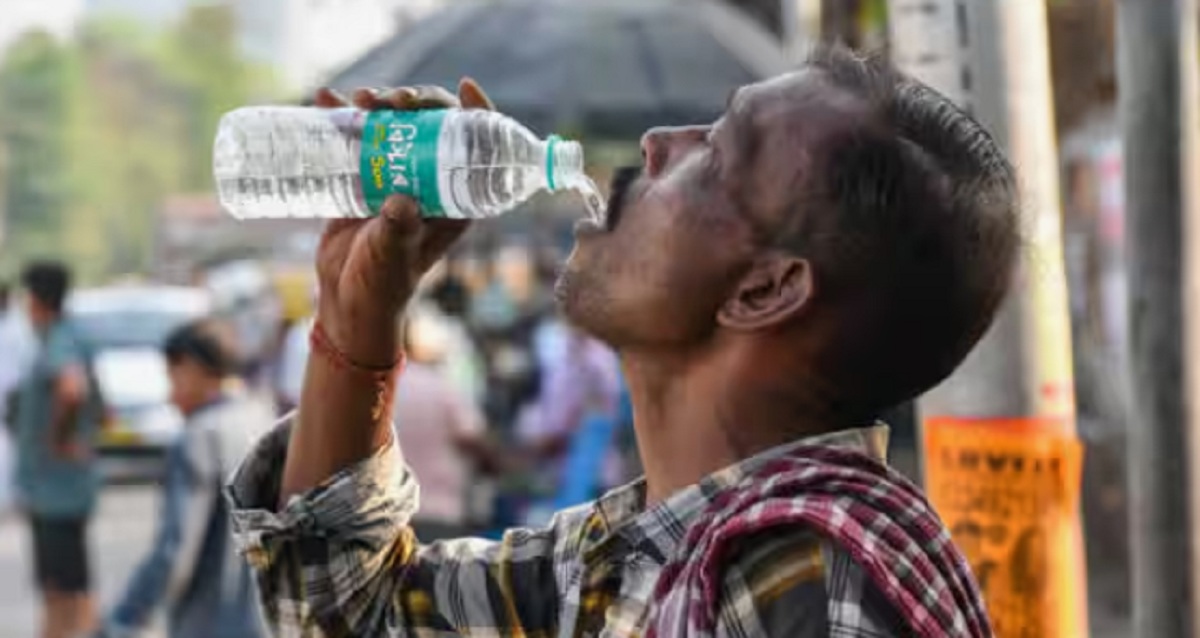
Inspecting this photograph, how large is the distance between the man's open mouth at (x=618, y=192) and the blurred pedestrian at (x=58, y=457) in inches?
262

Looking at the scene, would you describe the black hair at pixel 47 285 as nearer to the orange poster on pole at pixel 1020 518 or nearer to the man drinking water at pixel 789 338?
the orange poster on pole at pixel 1020 518

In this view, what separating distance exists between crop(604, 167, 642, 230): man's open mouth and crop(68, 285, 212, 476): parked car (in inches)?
585

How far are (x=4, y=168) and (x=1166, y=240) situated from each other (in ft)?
223

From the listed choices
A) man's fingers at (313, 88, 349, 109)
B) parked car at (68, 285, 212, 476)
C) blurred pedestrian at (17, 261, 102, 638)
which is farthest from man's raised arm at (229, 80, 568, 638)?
parked car at (68, 285, 212, 476)

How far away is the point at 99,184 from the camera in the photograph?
3110 inches

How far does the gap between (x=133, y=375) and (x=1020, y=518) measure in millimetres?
15315

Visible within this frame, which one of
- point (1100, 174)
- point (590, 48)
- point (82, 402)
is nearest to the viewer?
point (82, 402)

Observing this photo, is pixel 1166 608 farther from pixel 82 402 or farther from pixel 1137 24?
pixel 82 402

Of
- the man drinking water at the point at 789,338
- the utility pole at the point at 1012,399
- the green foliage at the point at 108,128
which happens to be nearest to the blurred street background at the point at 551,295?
the utility pole at the point at 1012,399

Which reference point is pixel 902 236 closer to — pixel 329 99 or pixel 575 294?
pixel 575 294

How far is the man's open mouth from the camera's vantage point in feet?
6.14

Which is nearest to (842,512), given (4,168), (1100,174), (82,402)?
(82,402)

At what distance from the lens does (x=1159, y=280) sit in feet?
9.79

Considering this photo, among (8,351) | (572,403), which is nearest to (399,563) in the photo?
(572,403)
